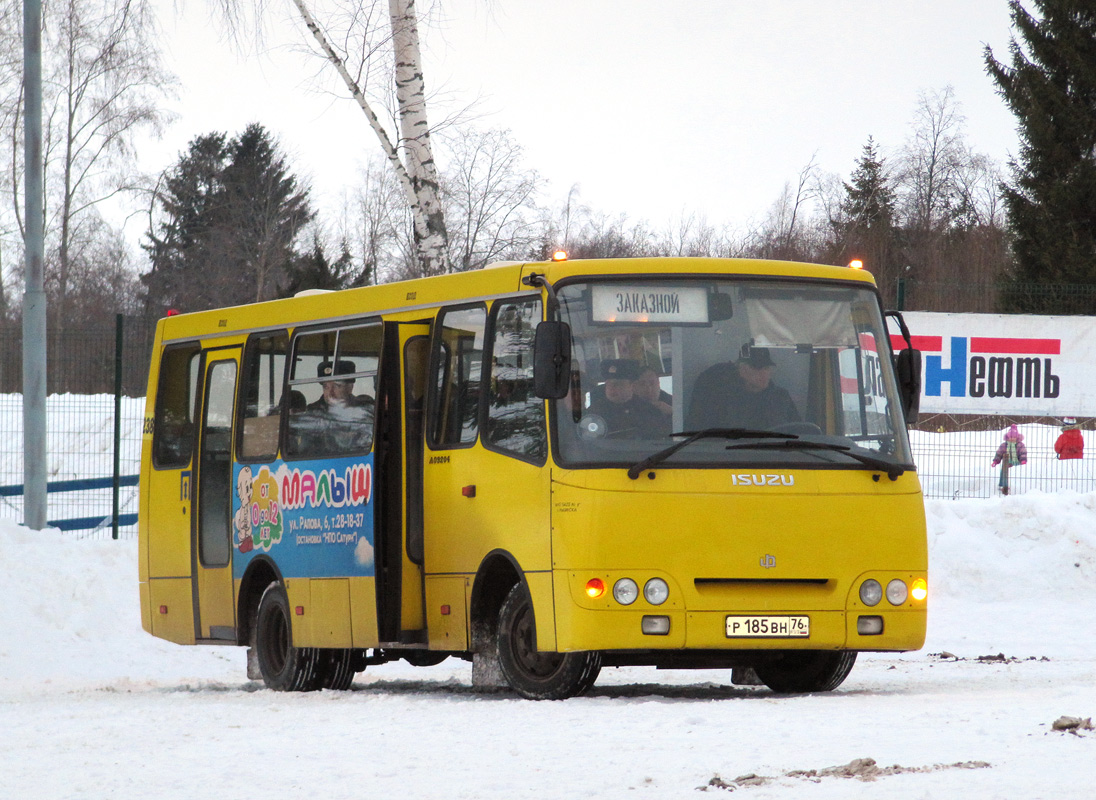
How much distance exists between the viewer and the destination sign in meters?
9.61

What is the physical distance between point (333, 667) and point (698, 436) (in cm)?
413

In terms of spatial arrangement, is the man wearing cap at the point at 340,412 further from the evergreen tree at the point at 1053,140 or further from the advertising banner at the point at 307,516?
the evergreen tree at the point at 1053,140

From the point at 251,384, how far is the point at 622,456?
4.62m

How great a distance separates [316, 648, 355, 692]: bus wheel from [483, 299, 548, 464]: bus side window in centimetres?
280

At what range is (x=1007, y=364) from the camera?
21.0m

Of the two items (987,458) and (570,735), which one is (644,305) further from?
(987,458)

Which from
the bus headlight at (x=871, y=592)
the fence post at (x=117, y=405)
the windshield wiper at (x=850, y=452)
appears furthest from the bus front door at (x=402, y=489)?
the fence post at (x=117, y=405)

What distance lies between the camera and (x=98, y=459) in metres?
23.1

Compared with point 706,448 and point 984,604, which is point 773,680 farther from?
point 984,604

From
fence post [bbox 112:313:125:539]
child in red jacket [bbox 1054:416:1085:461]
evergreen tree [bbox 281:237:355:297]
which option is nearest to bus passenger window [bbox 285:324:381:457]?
fence post [bbox 112:313:125:539]

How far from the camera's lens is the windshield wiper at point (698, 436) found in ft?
30.3

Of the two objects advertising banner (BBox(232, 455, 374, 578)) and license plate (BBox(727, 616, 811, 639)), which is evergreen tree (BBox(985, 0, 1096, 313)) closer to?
advertising banner (BBox(232, 455, 374, 578))

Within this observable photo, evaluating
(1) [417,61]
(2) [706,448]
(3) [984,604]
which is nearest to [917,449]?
(3) [984,604]

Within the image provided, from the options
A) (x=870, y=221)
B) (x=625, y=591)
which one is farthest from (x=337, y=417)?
(x=870, y=221)
